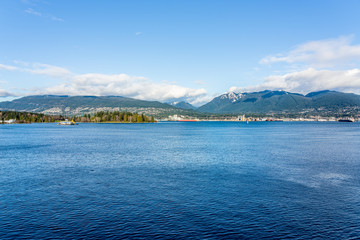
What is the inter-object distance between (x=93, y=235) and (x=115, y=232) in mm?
1861

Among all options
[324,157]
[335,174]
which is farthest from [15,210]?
[324,157]

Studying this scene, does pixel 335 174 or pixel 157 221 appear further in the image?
pixel 335 174

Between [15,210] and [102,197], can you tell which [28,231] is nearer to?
[15,210]

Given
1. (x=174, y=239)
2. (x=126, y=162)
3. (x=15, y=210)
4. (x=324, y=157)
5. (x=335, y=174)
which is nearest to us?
(x=174, y=239)

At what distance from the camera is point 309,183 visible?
135 ft

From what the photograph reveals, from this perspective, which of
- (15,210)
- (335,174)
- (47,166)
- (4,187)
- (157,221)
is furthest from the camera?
(47,166)

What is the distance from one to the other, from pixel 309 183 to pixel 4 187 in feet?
→ 144

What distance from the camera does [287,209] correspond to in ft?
98.9

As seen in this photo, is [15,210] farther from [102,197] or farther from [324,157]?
[324,157]

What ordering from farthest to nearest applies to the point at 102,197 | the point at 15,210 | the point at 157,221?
the point at 102,197, the point at 15,210, the point at 157,221

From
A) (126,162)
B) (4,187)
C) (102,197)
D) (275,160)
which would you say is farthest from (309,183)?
(4,187)

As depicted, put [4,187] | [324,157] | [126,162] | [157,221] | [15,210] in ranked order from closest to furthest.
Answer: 1. [157,221]
2. [15,210]
3. [4,187]
4. [126,162]
5. [324,157]

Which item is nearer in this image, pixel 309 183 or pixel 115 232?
pixel 115 232

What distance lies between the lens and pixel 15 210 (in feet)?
97.1
